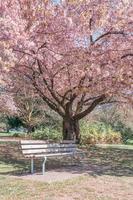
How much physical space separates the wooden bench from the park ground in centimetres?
49

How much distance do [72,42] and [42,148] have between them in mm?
5264

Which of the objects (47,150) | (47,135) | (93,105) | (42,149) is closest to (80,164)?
(47,150)

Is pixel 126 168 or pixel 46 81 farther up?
pixel 46 81

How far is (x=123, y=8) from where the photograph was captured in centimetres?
1572

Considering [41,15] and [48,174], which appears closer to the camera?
[48,174]

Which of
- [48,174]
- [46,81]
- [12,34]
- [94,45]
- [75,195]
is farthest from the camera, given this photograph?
[46,81]

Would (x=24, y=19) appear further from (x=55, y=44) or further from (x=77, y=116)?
(x=77, y=116)

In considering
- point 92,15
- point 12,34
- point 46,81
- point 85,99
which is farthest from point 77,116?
point 12,34

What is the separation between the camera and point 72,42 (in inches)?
637

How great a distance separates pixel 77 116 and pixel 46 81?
322 cm

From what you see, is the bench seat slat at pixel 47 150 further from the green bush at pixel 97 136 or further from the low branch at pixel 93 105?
the green bush at pixel 97 136

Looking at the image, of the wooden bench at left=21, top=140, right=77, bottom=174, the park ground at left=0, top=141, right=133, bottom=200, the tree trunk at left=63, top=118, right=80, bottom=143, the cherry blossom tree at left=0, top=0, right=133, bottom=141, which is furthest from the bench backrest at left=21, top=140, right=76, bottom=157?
the tree trunk at left=63, top=118, right=80, bottom=143

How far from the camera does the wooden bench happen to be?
11.5 meters

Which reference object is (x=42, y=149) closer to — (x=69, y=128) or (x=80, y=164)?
(x=80, y=164)
